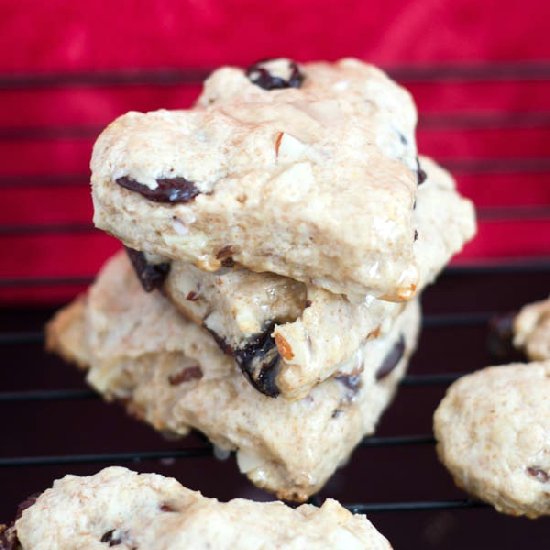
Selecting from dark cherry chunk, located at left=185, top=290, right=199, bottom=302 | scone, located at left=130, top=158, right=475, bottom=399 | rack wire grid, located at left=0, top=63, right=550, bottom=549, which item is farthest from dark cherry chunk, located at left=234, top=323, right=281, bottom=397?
rack wire grid, located at left=0, top=63, right=550, bottom=549

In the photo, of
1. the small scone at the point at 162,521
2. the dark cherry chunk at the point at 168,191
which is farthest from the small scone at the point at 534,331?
the dark cherry chunk at the point at 168,191

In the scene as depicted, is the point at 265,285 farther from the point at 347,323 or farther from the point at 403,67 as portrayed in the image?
the point at 403,67

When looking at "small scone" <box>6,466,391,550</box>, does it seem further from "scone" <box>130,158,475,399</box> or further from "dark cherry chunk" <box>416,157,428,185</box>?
"dark cherry chunk" <box>416,157,428,185</box>

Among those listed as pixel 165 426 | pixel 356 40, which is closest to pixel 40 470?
pixel 165 426

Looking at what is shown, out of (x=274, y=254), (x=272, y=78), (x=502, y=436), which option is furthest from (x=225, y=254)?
(x=502, y=436)

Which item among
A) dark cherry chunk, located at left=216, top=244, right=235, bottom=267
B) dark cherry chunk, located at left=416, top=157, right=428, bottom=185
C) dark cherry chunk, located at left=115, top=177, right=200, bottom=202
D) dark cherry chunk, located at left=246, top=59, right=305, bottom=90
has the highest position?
dark cherry chunk, located at left=246, top=59, right=305, bottom=90

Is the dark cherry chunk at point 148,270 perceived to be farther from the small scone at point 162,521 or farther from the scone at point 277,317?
the small scone at point 162,521
